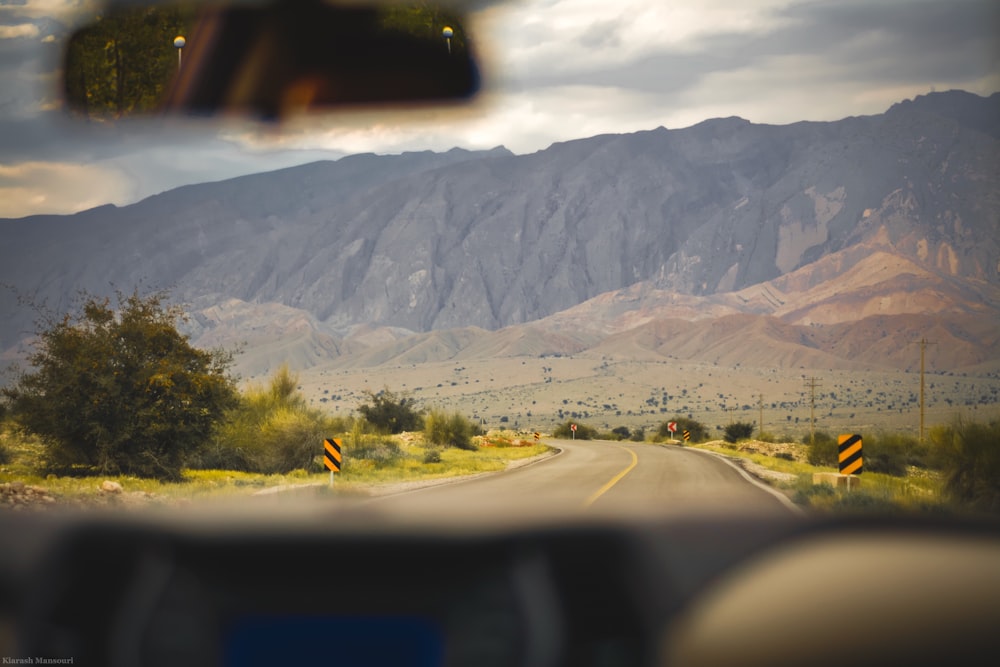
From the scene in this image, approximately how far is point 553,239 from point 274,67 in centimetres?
560

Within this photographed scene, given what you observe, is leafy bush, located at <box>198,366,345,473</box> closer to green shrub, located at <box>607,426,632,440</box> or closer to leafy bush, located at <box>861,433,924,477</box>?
leafy bush, located at <box>861,433,924,477</box>

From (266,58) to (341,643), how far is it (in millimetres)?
1902

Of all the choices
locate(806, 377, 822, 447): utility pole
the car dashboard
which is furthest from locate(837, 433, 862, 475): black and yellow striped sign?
the car dashboard

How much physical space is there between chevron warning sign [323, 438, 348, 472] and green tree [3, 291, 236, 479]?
5.71ft

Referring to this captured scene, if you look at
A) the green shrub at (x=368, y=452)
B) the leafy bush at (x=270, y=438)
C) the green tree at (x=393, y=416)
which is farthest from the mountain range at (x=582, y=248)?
the green tree at (x=393, y=416)

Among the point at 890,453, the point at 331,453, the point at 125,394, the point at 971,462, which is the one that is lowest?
the point at 331,453

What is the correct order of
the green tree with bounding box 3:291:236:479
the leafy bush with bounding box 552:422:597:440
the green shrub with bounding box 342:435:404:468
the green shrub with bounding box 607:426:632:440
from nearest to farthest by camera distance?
the green tree with bounding box 3:291:236:479, the green shrub with bounding box 342:435:404:468, the leafy bush with bounding box 552:422:597:440, the green shrub with bounding box 607:426:632:440

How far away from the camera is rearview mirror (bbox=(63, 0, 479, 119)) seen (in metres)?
Answer: 2.83

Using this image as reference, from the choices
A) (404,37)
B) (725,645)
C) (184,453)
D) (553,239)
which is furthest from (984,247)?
(184,453)

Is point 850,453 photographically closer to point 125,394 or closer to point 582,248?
Answer: point 582,248

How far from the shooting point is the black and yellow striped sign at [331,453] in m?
11.2

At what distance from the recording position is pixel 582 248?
8.53 metres

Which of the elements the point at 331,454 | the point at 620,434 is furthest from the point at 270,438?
the point at 620,434

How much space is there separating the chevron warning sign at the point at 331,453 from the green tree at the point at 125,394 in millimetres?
1739
